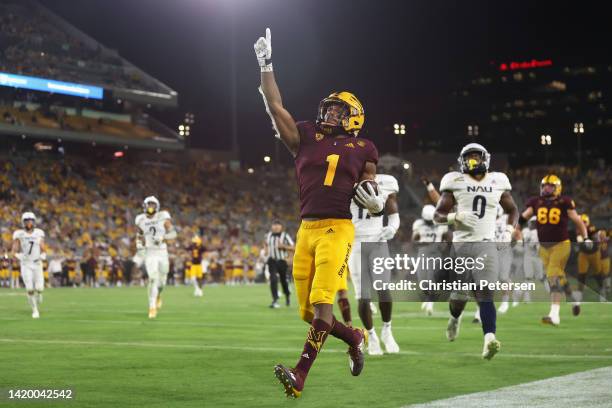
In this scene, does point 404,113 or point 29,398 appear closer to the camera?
point 29,398

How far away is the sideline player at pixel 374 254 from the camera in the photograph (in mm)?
11328

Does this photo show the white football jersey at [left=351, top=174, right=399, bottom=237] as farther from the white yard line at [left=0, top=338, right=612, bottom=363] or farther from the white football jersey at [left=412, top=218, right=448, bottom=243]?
the white football jersey at [left=412, top=218, right=448, bottom=243]

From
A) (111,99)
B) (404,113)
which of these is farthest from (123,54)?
(404,113)

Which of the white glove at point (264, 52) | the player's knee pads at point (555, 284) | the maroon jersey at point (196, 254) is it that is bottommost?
the player's knee pads at point (555, 284)

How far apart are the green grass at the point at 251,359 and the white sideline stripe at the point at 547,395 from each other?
0.29 metres

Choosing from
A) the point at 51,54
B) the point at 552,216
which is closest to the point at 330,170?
the point at 552,216

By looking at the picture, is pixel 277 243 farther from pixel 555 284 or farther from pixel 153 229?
pixel 555 284

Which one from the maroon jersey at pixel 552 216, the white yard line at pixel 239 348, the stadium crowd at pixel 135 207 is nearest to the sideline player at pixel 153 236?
the white yard line at pixel 239 348

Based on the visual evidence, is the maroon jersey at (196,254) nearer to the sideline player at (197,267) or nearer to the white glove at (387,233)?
the sideline player at (197,267)

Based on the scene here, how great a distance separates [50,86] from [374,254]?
39660mm

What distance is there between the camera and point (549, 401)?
7.37 metres

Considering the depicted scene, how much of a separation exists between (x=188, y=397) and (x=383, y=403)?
1.65 metres

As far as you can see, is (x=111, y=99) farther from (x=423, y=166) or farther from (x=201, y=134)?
(x=423, y=166)

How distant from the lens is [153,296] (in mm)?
19109
